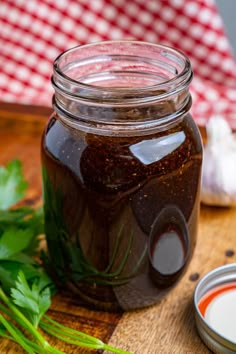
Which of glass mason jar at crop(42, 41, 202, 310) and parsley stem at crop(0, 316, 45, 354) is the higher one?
glass mason jar at crop(42, 41, 202, 310)

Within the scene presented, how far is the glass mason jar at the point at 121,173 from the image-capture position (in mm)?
882

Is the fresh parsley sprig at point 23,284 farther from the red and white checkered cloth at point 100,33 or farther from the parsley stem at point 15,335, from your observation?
the red and white checkered cloth at point 100,33

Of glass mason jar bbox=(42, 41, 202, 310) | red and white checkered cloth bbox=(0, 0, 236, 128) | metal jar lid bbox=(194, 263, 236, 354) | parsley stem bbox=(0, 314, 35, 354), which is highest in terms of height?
glass mason jar bbox=(42, 41, 202, 310)

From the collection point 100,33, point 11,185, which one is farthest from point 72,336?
point 100,33

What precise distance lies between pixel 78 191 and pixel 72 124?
0.09m

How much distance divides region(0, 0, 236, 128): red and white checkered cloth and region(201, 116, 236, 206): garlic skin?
526 mm

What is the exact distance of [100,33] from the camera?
1.84 m

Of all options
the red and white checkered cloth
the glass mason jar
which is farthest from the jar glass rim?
the red and white checkered cloth

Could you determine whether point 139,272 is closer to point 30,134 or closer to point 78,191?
point 78,191

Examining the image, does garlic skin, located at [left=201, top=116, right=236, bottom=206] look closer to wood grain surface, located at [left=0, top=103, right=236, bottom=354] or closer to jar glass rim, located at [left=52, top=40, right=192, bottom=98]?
wood grain surface, located at [left=0, top=103, right=236, bottom=354]

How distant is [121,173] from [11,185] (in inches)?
12.4

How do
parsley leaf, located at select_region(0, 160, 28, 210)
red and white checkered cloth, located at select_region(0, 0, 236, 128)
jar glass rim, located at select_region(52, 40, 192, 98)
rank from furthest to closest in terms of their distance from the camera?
1. red and white checkered cloth, located at select_region(0, 0, 236, 128)
2. parsley leaf, located at select_region(0, 160, 28, 210)
3. jar glass rim, located at select_region(52, 40, 192, 98)

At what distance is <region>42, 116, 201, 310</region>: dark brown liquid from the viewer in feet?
2.90

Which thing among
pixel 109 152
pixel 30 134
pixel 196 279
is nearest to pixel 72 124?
pixel 109 152
